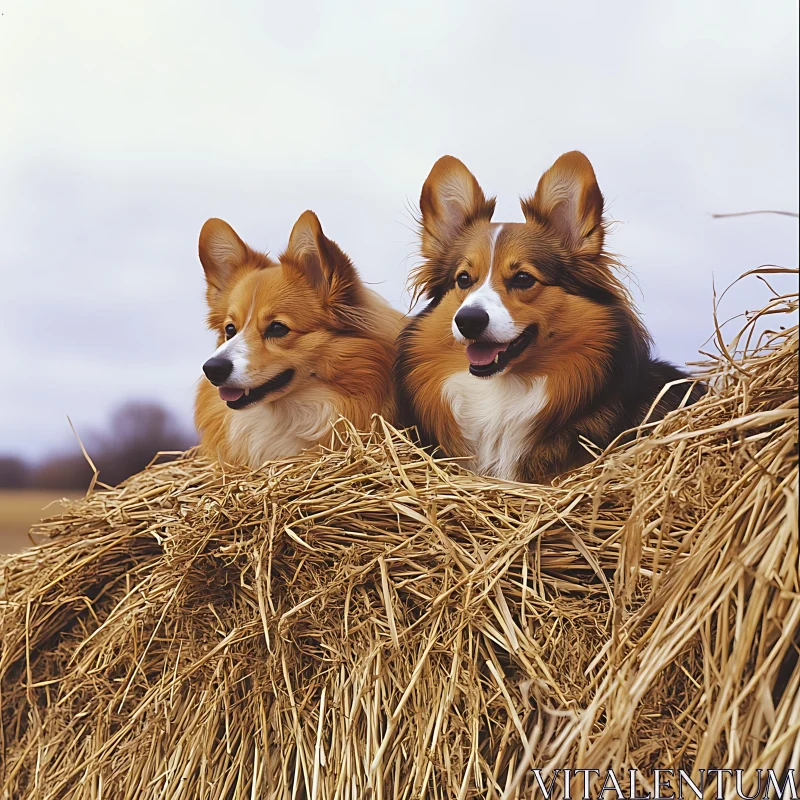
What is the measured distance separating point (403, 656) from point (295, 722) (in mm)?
244

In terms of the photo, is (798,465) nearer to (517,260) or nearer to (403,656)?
(403,656)

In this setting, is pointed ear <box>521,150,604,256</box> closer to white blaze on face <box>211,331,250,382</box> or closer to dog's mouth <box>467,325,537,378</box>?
dog's mouth <box>467,325,537,378</box>

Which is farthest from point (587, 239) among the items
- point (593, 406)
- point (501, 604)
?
point (501, 604)

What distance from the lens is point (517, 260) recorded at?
65.5 inches

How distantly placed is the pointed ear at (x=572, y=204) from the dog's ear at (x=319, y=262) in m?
0.50

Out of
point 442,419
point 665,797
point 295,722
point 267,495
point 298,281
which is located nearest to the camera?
point 665,797

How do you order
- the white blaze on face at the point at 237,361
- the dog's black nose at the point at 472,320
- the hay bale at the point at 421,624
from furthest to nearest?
the white blaze on face at the point at 237,361 → the dog's black nose at the point at 472,320 → the hay bale at the point at 421,624

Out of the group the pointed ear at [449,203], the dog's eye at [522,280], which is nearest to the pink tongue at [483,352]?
the dog's eye at [522,280]

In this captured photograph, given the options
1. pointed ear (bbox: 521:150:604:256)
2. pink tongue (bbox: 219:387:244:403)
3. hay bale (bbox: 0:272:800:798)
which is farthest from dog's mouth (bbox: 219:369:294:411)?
pointed ear (bbox: 521:150:604:256)

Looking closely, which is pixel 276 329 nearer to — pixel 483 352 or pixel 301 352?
pixel 301 352

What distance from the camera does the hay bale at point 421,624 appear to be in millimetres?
925

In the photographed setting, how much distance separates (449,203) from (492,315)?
1.26ft

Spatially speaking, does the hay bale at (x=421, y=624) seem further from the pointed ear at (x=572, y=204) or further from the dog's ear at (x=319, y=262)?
the pointed ear at (x=572, y=204)

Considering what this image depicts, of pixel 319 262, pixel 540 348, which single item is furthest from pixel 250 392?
pixel 540 348
